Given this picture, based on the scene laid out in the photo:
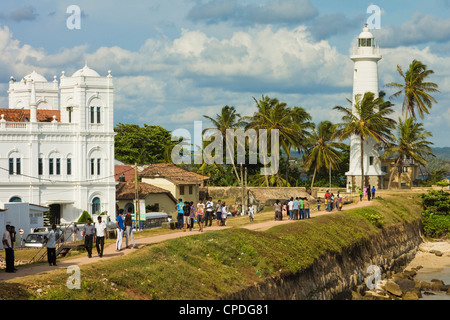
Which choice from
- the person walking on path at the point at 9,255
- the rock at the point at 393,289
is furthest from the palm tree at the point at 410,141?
the person walking on path at the point at 9,255

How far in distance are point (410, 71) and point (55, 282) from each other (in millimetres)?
52949

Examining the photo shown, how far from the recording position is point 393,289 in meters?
34.5

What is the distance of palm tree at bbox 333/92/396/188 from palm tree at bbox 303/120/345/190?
478cm

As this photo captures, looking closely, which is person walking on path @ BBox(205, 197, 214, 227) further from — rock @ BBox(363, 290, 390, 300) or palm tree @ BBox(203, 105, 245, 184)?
palm tree @ BBox(203, 105, 245, 184)

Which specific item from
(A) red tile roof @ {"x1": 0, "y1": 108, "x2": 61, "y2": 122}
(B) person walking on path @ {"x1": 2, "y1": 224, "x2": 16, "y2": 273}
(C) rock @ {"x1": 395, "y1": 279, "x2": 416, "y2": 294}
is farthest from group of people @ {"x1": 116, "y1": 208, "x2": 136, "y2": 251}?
(A) red tile roof @ {"x1": 0, "y1": 108, "x2": 61, "y2": 122}

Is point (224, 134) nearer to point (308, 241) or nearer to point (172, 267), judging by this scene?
point (308, 241)

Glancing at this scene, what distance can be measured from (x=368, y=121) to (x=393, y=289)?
1199 inches

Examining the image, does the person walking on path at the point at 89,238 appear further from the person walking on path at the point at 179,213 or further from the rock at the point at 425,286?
the rock at the point at 425,286

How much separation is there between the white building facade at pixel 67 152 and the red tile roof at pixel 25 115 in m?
0.08

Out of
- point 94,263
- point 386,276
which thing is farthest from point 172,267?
point 386,276

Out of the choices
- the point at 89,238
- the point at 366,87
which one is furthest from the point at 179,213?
the point at 366,87

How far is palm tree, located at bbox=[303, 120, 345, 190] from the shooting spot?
2734 inches

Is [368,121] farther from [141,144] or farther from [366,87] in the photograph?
[141,144]

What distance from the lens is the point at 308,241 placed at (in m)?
33.1
